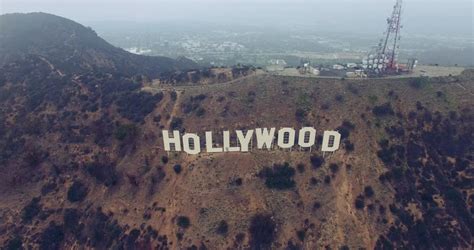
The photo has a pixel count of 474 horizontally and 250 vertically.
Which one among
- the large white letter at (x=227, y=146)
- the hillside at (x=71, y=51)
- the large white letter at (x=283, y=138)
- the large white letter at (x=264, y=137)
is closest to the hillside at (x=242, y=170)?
the large white letter at (x=227, y=146)

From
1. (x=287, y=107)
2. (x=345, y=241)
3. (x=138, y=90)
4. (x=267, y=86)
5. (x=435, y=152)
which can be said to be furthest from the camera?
(x=138, y=90)

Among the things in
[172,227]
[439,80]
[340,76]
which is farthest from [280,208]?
[439,80]

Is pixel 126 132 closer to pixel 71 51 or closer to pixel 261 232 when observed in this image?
pixel 261 232

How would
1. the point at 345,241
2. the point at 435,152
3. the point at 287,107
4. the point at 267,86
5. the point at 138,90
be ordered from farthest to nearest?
the point at 138,90 → the point at 267,86 → the point at 287,107 → the point at 435,152 → the point at 345,241

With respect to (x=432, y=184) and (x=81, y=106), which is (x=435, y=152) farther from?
(x=81, y=106)

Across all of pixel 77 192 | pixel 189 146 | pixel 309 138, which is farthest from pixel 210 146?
pixel 77 192

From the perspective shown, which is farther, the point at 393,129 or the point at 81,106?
the point at 81,106

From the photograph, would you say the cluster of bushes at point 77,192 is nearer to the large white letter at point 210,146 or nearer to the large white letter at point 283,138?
the large white letter at point 210,146
